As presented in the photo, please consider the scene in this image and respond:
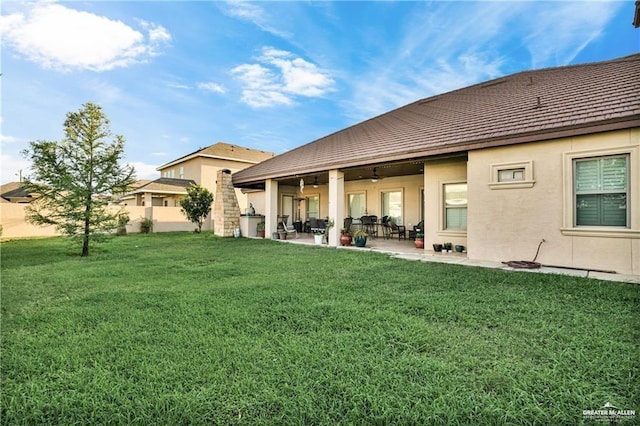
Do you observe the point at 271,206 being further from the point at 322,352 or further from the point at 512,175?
the point at 322,352

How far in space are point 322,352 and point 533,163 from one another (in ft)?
21.5

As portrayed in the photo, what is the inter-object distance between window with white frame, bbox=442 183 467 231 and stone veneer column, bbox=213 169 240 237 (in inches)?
406

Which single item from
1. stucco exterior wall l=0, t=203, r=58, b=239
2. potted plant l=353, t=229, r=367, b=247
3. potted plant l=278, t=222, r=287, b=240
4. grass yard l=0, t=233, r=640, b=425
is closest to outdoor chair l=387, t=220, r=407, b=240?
potted plant l=353, t=229, r=367, b=247

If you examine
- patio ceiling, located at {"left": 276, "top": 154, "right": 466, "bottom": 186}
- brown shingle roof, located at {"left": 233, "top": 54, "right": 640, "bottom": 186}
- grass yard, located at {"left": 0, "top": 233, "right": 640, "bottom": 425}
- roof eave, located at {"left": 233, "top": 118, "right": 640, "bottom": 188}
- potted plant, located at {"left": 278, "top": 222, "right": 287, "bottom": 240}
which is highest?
brown shingle roof, located at {"left": 233, "top": 54, "right": 640, "bottom": 186}

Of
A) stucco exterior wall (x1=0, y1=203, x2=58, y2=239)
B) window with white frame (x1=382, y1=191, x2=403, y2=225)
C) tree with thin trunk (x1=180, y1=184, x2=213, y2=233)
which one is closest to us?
window with white frame (x1=382, y1=191, x2=403, y2=225)

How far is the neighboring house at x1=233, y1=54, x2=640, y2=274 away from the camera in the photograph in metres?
5.66

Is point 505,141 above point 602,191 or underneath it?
above

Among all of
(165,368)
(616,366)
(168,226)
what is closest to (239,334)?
(165,368)

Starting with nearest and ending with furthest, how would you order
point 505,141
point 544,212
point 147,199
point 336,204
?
1. point 544,212
2. point 505,141
3. point 336,204
4. point 147,199

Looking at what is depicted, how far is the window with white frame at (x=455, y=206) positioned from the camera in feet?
27.3

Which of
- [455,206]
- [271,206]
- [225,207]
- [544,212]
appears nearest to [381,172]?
[455,206]

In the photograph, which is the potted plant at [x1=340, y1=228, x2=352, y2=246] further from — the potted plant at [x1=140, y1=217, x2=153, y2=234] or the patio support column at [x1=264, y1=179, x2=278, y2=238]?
the potted plant at [x1=140, y1=217, x2=153, y2=234]

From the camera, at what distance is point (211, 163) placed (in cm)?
2509

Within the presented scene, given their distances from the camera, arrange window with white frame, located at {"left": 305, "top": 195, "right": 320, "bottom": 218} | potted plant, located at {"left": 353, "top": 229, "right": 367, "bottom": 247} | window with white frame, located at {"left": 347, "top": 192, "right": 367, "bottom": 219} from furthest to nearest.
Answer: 1. window with white frame, located at {"left": 305, "top": 195, "right": 320, "bottom": 218}
2. window with white frame, located at {"left": 347, "top": 192, "right": 367, "bottom": 219}
3. potted plant, located at {"left": 353, "top": 229, "right": 367, "bottom": 247}
